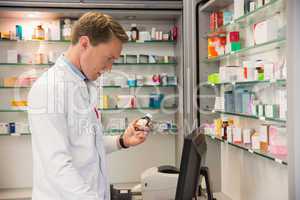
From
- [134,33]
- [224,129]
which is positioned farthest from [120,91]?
[224,129]

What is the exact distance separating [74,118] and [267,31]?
1.57 meters

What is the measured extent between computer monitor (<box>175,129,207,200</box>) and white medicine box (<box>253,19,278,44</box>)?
118cm

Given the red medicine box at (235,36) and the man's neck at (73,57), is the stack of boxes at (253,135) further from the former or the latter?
the man's neck at (73,57)

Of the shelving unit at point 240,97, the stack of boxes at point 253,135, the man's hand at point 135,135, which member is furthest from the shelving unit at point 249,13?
the man's hand at point 135,135

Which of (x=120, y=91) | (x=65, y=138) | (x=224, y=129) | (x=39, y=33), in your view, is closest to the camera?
(x=65, y=138)

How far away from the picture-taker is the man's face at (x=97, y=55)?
1604mm

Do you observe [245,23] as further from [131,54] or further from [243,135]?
[131,54]

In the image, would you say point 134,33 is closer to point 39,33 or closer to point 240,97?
point 39,33

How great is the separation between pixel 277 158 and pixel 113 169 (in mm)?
2524

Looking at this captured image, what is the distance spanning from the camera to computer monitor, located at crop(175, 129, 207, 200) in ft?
5.18

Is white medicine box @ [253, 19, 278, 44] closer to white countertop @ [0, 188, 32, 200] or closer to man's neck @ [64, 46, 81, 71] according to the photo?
man's neck @ [64, 46, 81, 71]

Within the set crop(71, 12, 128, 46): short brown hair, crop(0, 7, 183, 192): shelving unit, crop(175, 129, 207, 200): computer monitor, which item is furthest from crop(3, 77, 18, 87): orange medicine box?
crop(175, 129, 207, 200): computer monitor

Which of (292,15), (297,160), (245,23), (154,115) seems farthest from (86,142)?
(154,115)

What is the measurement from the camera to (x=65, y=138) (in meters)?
1.50
